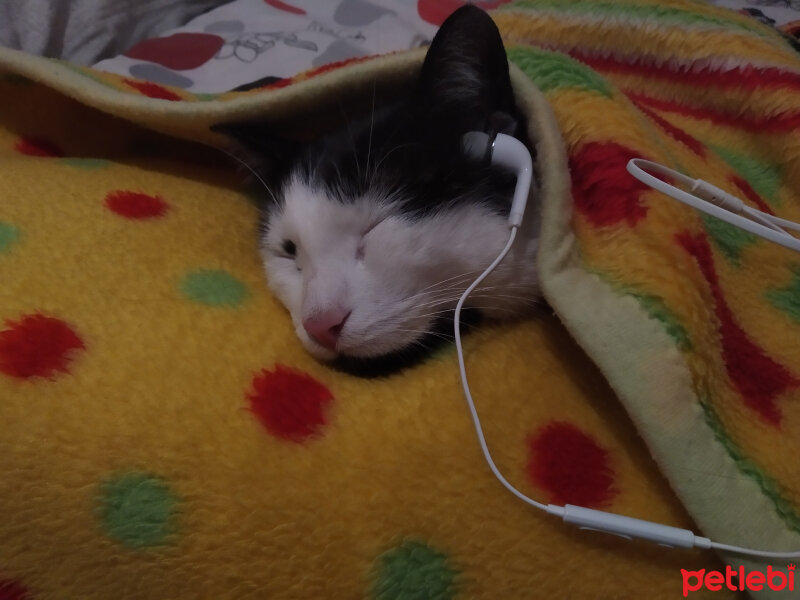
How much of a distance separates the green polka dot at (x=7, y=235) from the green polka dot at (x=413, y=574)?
18.4 inches

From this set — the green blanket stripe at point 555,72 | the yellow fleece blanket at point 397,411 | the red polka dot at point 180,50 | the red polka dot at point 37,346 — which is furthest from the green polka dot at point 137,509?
the red polka dot at point 180,50

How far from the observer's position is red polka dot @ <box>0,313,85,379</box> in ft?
1.69

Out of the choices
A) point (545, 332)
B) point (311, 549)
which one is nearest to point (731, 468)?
point (545, 332)

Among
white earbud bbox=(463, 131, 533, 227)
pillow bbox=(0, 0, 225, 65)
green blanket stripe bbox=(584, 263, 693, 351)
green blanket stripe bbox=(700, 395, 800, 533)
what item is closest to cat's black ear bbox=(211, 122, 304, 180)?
white earbud bbox=(463, 131, 533, 227)

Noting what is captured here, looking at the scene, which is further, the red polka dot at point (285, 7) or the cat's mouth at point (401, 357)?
the red polka dot at point (285, 7)

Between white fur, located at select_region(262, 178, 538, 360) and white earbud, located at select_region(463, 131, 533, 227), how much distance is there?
2.0 inches

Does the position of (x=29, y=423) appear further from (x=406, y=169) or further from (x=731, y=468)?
(x=731, y=468)

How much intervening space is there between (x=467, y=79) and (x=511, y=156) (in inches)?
4.3

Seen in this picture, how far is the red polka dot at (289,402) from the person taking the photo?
1.78ft

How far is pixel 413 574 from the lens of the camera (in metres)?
0.49

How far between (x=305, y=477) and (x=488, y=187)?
0.36 metres

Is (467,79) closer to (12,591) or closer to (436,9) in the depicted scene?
(12,591)

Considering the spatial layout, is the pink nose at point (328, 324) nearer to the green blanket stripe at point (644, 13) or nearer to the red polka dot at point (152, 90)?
the red polka dot at point (152, 90)

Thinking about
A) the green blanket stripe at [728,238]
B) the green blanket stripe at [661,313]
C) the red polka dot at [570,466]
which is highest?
the green blanket stripe at [661,313]
